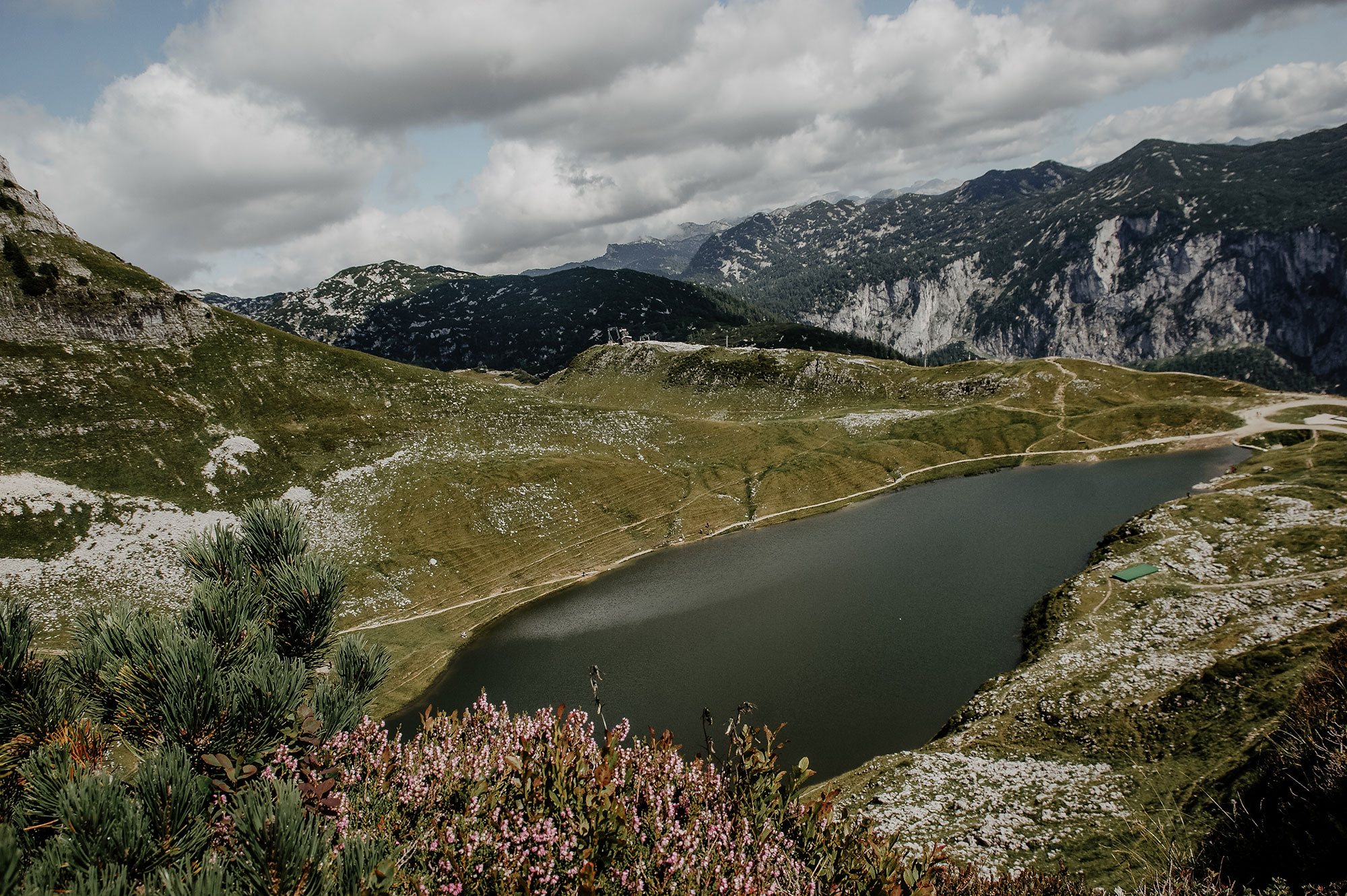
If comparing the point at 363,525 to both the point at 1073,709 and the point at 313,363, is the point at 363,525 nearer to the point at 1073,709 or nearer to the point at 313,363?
the point at 313,363

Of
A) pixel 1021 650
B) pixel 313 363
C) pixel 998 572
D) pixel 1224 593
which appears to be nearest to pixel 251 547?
pixel 1021 650

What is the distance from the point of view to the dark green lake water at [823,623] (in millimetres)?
44781

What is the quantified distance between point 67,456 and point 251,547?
98983 mm

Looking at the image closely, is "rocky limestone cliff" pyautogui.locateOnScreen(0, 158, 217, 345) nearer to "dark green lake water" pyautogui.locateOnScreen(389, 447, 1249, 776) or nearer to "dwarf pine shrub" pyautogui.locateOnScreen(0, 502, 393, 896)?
"dark green lake water" pyautogui.locateOnScreen(389, 447, 1249, 776)

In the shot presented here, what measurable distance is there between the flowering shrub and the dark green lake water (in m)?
21.9

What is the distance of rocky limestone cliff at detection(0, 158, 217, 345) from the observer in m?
90.6

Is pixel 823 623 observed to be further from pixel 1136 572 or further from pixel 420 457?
pixel 420 457

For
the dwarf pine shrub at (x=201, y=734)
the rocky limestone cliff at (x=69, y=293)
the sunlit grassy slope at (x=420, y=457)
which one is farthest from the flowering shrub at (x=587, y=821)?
the rocky limestone cliff at (x=69, y=293)

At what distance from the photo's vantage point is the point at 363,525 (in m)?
84.2

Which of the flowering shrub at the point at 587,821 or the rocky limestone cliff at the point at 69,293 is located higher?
the rocky limestone cliff at the point at 69,293

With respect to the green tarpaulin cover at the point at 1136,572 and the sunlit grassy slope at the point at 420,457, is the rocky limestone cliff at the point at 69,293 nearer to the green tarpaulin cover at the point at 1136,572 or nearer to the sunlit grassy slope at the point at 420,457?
the sunlit grassy slope at the point at 420,457

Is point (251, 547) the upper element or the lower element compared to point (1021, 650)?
upper

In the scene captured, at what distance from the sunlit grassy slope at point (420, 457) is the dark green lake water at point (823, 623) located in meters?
10.0

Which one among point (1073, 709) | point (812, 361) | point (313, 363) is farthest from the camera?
point (812, 361)
